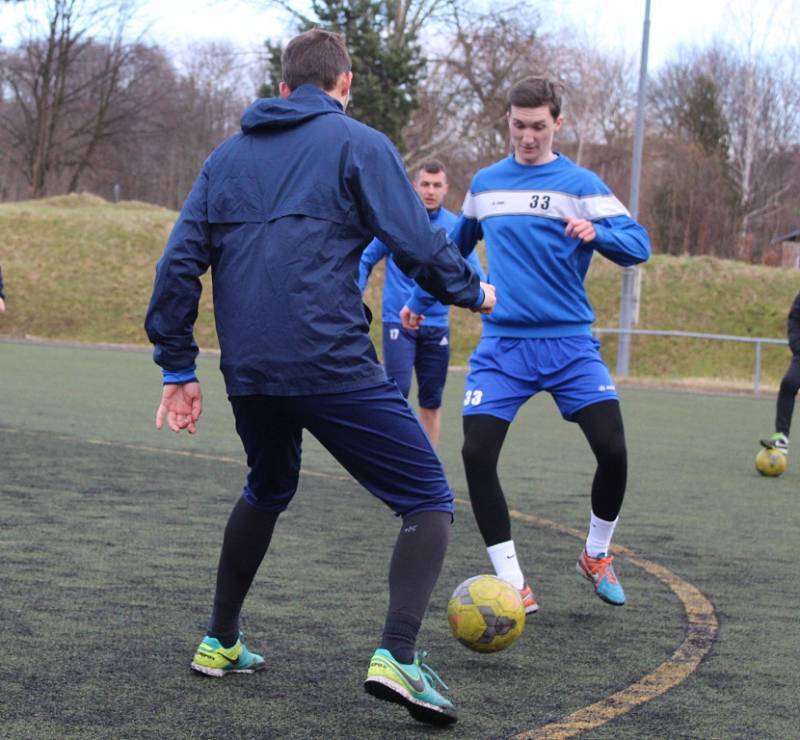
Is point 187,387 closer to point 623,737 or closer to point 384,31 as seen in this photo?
point 623,737

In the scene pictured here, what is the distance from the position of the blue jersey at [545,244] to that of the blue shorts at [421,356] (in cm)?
394

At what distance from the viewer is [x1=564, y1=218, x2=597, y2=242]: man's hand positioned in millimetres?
5105

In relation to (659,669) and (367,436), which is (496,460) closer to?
(659,669)

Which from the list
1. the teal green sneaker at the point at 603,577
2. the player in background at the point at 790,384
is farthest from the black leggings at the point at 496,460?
the player in background at the point at 790,384

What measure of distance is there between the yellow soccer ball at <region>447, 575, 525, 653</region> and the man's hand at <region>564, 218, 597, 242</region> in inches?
61.1

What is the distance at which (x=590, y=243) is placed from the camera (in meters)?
5.28

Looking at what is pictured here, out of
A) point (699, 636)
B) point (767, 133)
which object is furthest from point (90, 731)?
point (767, 133)

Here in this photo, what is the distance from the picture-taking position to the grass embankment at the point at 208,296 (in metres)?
28.4

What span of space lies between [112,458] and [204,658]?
19.2 ft

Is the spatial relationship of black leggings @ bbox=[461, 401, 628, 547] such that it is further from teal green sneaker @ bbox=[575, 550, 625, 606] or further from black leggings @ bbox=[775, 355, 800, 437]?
black leggings @ bbox=[775, 355, 800, 437]

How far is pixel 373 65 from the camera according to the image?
38188 millimetres

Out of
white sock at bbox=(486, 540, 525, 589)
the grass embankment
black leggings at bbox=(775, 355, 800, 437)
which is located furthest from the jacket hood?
the grass embankment

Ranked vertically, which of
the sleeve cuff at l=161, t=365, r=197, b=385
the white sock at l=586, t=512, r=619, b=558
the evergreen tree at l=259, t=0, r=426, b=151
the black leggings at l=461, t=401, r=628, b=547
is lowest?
the white sock at l=586, t=512, r=619, b=558

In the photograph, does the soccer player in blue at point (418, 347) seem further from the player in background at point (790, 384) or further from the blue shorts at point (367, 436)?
the blue shorts at point (367, 436)
